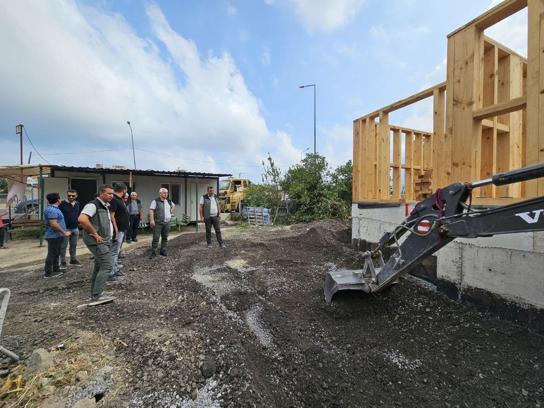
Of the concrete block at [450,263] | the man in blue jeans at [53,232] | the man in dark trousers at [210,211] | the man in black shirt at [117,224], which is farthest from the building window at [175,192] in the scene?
the concrete block at [450,263]

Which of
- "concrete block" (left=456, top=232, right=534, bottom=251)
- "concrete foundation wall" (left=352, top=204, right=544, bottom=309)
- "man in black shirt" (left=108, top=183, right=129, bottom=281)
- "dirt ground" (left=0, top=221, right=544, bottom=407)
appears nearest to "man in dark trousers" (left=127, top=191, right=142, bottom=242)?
"man in black shirt" (left=108, top=183, right=129, bottom=281)

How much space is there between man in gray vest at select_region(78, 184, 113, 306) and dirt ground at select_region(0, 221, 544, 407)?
0.99ft

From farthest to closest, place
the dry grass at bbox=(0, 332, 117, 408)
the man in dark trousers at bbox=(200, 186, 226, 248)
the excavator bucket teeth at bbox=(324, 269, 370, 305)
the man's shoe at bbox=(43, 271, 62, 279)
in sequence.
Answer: the man in dark trousers at bbox=(200, 186, 226, 248) < the man's shoe at bbox=(43, 271, 62, 279) < the excavator bucket teeth at bbox=(324, 269, 370, 305) < the dry grass at bbox=(0, 332, 117, 408)

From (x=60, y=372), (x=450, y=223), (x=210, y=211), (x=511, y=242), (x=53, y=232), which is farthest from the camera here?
(x=210, y=211)

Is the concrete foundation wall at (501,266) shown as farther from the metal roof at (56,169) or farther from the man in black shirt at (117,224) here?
the metal roof at (56,169)

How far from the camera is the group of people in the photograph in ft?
12.1

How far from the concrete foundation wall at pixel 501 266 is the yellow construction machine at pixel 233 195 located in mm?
15009

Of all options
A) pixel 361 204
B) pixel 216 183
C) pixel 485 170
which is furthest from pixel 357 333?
pixel 216 183

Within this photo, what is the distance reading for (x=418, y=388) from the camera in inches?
84.7

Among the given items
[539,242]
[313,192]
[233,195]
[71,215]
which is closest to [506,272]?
[539,242]

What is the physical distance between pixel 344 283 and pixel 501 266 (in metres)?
1.69

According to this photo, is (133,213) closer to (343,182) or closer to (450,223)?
(450,223)

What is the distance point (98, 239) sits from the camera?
362 centimetres

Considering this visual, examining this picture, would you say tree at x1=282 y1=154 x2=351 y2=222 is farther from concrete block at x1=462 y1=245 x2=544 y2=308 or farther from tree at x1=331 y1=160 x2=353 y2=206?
concrete block at x1=462 y1=245 x2=544 y2=308
